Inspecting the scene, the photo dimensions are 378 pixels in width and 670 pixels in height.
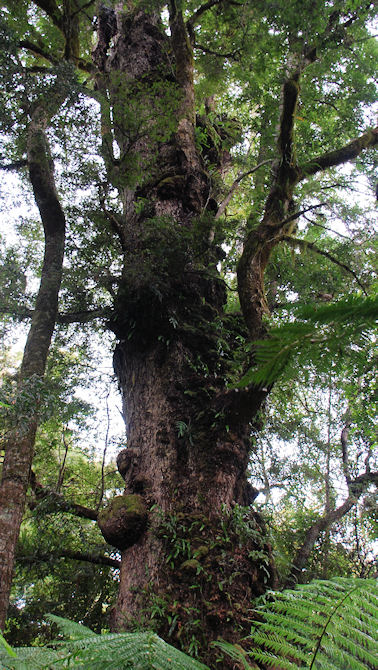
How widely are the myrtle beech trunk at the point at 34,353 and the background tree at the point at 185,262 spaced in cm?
28

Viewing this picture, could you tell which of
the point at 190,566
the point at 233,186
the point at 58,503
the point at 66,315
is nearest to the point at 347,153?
the point at 233,186

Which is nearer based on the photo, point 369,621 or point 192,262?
point 369,621

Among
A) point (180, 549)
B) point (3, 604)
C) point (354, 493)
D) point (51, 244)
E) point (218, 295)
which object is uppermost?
point (51, 244)

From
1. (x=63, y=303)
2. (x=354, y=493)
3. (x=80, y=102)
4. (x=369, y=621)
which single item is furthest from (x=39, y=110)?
(x=354, y=493)

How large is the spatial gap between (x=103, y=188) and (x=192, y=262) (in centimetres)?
185

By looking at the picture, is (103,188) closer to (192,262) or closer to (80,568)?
(192,262)

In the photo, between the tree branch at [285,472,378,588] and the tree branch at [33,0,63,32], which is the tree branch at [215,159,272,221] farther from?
the tree branch at [285,472,378,588]

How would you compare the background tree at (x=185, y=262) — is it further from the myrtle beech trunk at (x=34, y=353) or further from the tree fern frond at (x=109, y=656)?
the tree fern frond at (x=109, y=656)

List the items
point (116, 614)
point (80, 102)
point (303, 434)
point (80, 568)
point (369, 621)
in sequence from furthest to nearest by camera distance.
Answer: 1. point (303, 434)
2. point (80, 568)
3. point (80, 102)
4. point (116, 614)
5. point (369, 621)

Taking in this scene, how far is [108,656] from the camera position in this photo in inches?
42.0

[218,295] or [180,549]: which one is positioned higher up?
[218,295]

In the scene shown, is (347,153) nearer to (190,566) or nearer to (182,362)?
(182,362)

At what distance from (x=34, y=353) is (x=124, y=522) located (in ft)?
8.24

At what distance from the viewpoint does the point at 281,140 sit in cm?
486
